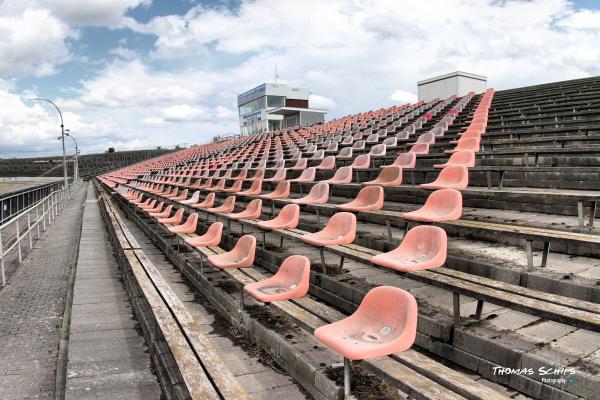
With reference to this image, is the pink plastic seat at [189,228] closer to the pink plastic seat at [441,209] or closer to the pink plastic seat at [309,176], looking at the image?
the pink plastic seat at [309,176]

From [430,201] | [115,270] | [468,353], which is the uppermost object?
[430,201]

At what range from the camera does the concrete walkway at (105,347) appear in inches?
126

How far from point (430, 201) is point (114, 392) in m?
3.26

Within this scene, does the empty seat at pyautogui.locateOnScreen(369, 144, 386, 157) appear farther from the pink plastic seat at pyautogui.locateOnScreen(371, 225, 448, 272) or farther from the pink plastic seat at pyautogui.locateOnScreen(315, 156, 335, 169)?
the pink plastic seat at pyautogui.locateOnScreen(371, 225, 448, 272)

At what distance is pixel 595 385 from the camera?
2.03 m

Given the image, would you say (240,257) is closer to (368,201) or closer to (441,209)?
(368,201)

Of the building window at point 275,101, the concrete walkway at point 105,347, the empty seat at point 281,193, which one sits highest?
the building window at point 275,101

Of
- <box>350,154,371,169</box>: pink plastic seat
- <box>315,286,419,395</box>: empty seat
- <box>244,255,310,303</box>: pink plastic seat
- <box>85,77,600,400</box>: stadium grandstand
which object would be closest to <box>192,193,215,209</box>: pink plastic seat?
<box>85,77,600,400</box>: stadium grandstand

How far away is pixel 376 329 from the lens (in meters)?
2.53

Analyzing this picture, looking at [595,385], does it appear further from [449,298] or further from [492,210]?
[492,210]

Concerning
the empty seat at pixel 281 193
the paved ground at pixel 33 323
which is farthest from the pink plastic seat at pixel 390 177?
the paved ground at pixel 33 323

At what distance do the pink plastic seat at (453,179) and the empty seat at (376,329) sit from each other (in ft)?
9.74

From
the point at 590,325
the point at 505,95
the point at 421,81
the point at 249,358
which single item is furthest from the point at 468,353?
the point at 421,81

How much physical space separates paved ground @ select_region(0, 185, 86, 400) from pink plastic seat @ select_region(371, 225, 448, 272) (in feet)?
9.46
